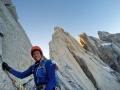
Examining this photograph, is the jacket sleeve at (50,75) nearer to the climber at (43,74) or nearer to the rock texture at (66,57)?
the climber at (43,74)

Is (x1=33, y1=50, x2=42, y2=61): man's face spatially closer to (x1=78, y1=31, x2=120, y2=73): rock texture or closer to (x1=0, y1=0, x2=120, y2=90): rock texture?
(x1=0, y1=0, x2=120, y2=90): rock texture

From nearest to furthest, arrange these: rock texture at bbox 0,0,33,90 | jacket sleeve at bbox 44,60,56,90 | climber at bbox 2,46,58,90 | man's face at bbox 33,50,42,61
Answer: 1. jacket sleeve at bbox 44,60,56,90
2. climber at bbox 2,46,58,90
3. man's face at bbox 33,50,42,61
4. rock texture at bbox 0,0,33,90

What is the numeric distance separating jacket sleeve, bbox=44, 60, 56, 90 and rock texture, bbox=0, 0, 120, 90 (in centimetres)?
394

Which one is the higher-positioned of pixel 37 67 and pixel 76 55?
pixel 76 55

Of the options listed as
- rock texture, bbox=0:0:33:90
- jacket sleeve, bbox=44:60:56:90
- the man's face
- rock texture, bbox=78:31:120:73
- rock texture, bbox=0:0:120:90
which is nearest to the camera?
jacket sleeve, bbox=44:60:56:90

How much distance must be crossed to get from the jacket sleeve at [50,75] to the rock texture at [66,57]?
3941 mm

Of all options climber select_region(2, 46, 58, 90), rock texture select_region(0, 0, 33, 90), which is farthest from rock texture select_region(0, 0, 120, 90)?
climber select_region(2, 46, 58, 90)

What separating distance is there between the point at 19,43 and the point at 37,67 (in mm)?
9357

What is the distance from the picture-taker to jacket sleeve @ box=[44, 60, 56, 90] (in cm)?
640

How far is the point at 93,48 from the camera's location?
167ft

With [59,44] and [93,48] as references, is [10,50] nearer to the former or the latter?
[59,44]

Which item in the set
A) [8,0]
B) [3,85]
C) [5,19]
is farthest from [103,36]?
[3,85]

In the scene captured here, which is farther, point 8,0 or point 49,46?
point 49,46

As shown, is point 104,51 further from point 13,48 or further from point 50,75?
point 50,75
